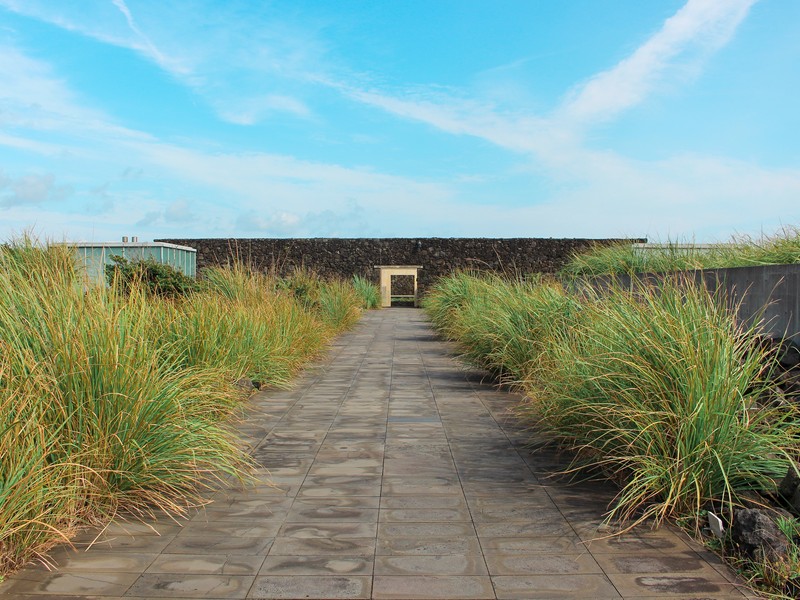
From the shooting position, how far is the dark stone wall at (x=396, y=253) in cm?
2661

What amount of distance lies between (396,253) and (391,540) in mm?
23967

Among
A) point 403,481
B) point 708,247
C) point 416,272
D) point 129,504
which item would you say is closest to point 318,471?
point 403,481

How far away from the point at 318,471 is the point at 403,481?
1.83ft

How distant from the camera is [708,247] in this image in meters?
9.94

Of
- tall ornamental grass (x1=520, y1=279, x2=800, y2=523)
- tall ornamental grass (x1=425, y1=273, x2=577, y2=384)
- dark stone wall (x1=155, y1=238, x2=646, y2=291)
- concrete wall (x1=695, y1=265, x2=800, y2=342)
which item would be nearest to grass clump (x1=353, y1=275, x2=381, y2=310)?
dark stone wall (x1=155, y1=238, x2=646, y2=291)

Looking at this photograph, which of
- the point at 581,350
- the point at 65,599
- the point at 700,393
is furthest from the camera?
the point at 581,350

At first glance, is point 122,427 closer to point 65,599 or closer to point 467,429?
point 65,599

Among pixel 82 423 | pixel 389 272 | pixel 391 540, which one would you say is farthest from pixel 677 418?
pixel 389 272

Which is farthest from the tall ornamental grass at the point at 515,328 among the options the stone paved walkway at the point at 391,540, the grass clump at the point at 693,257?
the stone paved walkway at the point at 391,540

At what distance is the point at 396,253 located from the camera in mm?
26875

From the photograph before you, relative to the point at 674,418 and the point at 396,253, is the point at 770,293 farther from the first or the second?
the point at 396,253

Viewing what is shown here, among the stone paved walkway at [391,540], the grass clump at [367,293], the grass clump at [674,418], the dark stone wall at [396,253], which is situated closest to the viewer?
the stone paved walkway at [391,540]

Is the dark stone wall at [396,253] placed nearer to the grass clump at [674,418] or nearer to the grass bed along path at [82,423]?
the grass clump at [674,418]

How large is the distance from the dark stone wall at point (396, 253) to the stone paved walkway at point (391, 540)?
2180 cm
